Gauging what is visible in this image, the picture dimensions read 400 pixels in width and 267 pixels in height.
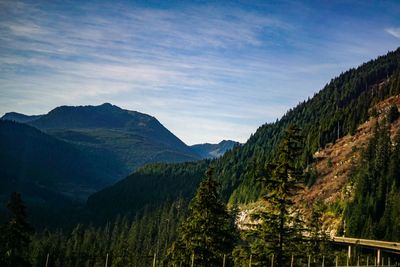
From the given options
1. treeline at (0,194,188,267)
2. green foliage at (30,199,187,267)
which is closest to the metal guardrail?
treeline at (0,194,188,267)

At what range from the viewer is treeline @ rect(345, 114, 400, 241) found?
113 meters

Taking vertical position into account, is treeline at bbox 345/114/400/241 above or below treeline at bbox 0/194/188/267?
above

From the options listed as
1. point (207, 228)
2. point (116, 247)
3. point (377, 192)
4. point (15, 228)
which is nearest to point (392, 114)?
point (377, 192)

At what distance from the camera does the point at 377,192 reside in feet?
431

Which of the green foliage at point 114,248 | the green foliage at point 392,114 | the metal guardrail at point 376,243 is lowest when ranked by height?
the green foliage at point 114,248

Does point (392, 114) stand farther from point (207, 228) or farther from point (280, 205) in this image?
point (280, 205)

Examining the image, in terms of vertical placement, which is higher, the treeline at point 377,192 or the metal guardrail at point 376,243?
the treeline at point 377,192

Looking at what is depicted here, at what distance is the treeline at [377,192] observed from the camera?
113m

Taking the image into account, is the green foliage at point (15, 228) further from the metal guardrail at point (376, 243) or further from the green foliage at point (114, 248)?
the green foliage at point (114, 248)

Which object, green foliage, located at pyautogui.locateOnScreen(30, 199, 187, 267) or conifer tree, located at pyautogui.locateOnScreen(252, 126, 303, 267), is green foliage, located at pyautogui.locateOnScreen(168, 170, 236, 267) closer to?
conifer tree, located at pyautogui.locateOnScreen(252, 126, 303, 267)

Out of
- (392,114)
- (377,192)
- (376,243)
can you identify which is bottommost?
(376,243)

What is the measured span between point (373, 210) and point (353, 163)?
41.3 metres

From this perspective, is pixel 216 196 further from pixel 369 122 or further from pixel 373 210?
pixel 369 122

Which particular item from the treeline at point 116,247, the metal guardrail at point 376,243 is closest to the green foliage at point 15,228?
the treeline at point 116,247
